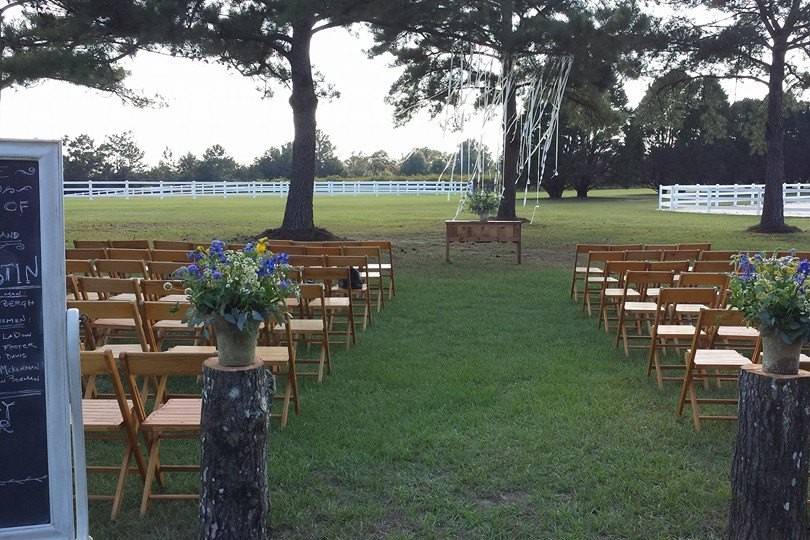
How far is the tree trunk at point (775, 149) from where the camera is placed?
72.2 feet

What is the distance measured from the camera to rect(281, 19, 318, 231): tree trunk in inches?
668

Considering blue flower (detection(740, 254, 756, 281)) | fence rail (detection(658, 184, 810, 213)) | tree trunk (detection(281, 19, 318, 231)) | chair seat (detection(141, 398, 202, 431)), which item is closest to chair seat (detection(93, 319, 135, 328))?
chair seat (detection(141, 398, 202, 431))

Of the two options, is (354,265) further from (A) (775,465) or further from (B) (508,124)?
(B) (508,124)

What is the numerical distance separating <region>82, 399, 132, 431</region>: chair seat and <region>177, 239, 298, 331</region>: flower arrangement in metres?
0.62

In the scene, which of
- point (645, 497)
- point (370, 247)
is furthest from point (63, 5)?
point (645, 497)

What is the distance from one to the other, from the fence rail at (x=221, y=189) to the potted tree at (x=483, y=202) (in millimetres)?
28542

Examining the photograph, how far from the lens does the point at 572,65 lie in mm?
16453

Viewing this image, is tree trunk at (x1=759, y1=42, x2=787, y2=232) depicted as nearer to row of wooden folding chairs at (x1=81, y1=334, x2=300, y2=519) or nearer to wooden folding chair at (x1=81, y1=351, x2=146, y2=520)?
row of wooden folding chairs at (x1=81, y1=334, x2=300, y2=519)

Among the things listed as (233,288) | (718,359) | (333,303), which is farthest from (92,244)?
(718,359)

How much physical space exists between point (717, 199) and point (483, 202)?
74.9ft

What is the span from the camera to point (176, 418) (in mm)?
3932

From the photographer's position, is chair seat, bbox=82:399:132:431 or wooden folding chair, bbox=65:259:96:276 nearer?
chair seat, bbox=82:399:132:431

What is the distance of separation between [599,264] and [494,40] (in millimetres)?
4807

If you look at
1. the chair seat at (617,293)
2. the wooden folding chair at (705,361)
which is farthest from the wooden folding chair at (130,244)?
the wooden folding chair at (705,361)
